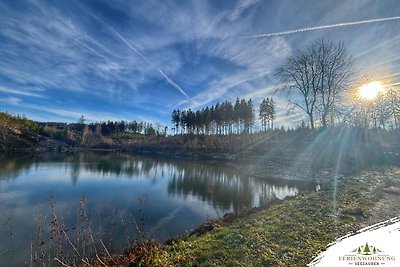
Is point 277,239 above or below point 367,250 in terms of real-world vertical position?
below

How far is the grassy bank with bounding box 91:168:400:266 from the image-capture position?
19.0 ft

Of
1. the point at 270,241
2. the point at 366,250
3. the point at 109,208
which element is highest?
the point at 366,250

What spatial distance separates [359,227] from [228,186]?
1628 centimetres

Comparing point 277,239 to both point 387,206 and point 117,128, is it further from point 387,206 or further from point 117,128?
point 117,128

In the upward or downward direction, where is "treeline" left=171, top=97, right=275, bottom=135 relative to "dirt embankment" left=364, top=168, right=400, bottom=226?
upward

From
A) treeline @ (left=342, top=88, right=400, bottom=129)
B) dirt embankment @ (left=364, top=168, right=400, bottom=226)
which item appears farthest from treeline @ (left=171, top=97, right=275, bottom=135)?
dirt embankment @ (left=364, top=168, right=400, bottom=226)

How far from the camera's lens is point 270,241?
6.75 meters

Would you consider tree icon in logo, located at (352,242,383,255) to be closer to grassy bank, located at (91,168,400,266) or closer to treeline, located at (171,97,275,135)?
grassy bank, located at (91,168,400,266)

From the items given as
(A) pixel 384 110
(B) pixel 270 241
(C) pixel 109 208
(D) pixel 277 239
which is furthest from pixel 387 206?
(A) pixel 384 110

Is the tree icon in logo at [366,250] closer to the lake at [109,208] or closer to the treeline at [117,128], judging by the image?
the lake at [109,208]

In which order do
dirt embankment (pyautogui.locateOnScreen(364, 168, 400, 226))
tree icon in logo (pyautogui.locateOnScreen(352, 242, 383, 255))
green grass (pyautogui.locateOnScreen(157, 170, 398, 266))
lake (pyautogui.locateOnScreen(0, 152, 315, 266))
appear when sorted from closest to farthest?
tree icon in logo (pyautogui.locateOnScreen(352, 242, 383, 255)) → green grass (pyautogui.locateOnScreen(157, 170, 398, 266)) → dirt embankment (pyautogui.locateOnScreen(364, 168, 400, 226)) → lake (pyautogui.locateOnScreen(0, 152, 315, 266))

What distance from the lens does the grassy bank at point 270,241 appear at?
5.78 metres

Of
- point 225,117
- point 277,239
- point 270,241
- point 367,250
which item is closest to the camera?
point 367,250

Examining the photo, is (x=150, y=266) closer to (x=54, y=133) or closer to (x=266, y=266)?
(x=266, y=266)
